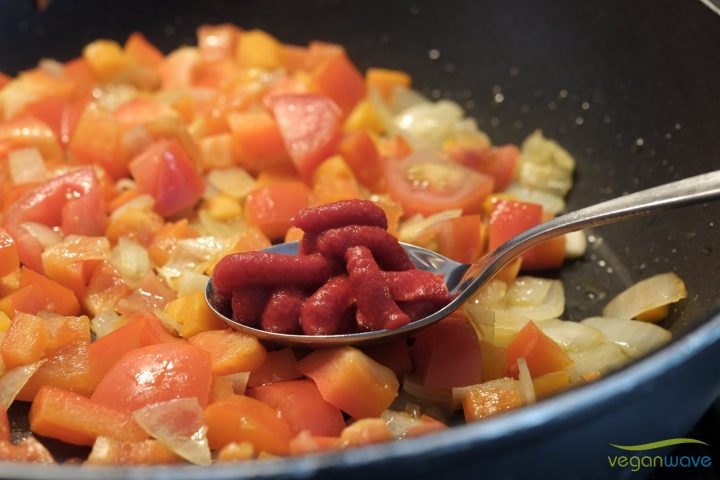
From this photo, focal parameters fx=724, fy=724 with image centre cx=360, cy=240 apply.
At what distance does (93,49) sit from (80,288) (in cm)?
135

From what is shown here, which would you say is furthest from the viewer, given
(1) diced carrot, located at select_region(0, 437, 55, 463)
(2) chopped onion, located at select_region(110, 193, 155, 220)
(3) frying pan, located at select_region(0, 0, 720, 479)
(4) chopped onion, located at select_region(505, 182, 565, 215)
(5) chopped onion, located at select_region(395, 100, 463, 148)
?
(5) chopped onion, located at select_region(395, 100, 463, 148)

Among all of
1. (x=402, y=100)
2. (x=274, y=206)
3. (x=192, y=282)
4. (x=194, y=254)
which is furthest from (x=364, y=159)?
(x=192, y=282)

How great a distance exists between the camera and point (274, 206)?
7.92ft

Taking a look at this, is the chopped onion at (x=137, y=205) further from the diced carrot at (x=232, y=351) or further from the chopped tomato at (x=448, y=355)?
the chopped tomato at (x=448, y=355)

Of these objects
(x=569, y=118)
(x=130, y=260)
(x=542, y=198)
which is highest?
(x=569, y=118)

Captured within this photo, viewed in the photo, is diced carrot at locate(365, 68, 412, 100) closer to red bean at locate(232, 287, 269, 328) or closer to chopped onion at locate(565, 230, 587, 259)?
chopped onion at locate(565, 230, 587, 259)

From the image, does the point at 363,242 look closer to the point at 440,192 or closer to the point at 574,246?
the point at 440,192

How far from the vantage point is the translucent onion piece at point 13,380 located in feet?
5.88

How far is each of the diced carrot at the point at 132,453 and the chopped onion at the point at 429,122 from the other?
160 cm

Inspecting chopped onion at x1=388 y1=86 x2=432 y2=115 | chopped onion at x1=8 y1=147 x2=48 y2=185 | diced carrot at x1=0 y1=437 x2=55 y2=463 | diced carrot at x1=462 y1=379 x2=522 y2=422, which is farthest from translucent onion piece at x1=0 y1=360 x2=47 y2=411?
chopped onion at x1=388 y1=86 x2=432 y2=115

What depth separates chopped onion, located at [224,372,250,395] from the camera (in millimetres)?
1800

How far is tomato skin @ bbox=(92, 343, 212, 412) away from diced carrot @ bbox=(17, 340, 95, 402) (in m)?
0.09

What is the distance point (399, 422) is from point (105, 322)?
89 centimetres

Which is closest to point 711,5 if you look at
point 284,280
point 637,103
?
point 637,103
